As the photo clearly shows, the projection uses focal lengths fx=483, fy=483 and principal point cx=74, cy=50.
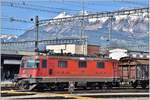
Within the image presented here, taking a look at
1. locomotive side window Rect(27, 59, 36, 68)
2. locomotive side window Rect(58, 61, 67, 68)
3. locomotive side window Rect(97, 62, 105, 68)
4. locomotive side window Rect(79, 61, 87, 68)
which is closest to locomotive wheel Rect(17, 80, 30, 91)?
locomotive side window Rect(27, 59, 36, 68)

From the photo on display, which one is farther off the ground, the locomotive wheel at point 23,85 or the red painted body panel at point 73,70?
the red painted body panel at point 73,70

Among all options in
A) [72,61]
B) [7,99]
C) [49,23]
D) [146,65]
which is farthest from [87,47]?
[7,99]

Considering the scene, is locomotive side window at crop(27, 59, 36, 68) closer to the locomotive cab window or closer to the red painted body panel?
the locomotive cab window

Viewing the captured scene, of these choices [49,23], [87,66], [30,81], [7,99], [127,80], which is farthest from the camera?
[49,23]

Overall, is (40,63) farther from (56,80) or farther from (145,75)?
(145,75)

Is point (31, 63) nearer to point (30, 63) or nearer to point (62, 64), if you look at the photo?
point (30, 63)

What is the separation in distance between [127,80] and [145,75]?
182cm

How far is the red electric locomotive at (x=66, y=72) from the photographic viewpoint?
39.2 m

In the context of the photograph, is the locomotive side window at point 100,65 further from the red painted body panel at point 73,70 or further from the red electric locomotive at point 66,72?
the red painted body panel at point 73,70

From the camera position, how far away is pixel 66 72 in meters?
40.9

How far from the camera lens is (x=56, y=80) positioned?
40.0 meters

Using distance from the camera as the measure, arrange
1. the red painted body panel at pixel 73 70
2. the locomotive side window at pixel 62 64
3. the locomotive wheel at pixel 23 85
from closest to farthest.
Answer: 1. the locomotive wheel at pixel 23 85
2. the red painted body panel at pixel 73 70
3. the locomotive side window at pixel 62 64

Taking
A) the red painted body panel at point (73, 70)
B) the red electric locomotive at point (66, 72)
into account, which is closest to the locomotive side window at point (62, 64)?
the red electric locomotive at point (66, 72)

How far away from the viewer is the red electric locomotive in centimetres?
3925
